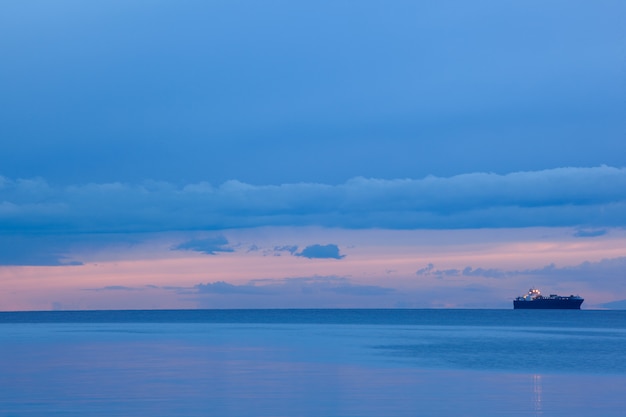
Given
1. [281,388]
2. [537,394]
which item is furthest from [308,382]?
[537,394]

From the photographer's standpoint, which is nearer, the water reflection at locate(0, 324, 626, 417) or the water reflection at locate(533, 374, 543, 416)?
the water reflection at locate(533, 374, 543, 416)

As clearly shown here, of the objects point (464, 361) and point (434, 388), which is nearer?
point (434, 388)

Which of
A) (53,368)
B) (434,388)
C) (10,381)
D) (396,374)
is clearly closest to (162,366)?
(53,368)

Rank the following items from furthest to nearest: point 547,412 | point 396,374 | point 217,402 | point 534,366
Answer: point 534,366 < point 396,374 < point 217,402 < point 547,412

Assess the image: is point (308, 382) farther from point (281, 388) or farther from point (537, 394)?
point (537, 394)

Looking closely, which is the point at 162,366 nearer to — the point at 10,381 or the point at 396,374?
the point at 10,381

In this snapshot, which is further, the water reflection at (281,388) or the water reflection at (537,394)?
the water reflection at (281,388)

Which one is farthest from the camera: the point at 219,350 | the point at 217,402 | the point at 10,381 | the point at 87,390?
the point at 219,350

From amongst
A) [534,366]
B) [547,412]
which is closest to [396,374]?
[534,366]

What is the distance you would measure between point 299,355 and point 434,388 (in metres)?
26.3

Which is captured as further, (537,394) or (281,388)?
(281,388)

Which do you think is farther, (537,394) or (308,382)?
(308,382)

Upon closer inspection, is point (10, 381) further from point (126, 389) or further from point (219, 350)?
point (219, 350)

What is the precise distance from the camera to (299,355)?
6906 centimetres
